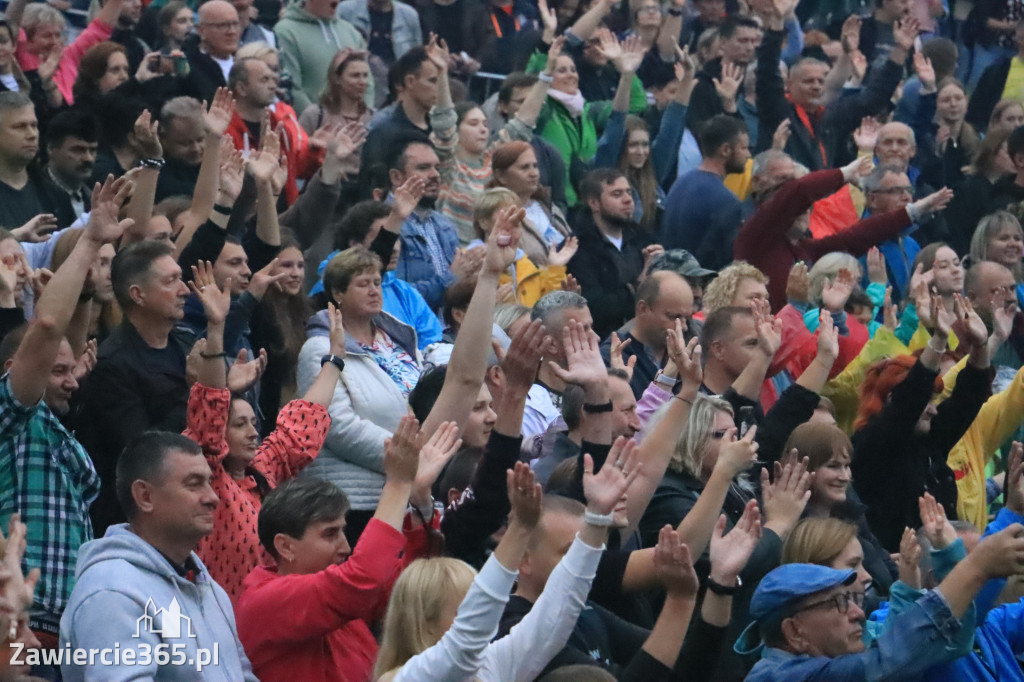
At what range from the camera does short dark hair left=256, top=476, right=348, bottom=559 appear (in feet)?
16.1

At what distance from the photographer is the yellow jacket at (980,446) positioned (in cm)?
798

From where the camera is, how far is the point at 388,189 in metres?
9.21

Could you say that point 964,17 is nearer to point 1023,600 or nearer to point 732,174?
point 732,174

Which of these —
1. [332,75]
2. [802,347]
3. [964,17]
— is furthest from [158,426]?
[964,17]

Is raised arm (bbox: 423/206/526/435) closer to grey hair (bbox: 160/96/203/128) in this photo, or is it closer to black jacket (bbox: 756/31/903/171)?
grey hair (bbox: 160/96/203/128)

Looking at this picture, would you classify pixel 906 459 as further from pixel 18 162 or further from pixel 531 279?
pixel 18 162

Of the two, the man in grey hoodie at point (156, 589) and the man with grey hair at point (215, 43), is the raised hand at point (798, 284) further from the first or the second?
the man in grey hoodie at point (156, 589)

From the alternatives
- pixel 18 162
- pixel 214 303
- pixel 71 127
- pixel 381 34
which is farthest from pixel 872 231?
pixel 214 303

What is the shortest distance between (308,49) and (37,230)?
461 cm

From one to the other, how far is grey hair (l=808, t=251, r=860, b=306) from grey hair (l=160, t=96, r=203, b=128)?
134 inches

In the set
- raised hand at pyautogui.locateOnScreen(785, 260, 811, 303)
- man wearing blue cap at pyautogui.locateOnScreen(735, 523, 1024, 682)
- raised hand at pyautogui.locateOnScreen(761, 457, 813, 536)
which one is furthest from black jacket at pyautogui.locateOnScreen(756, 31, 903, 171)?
man wearing blue cap at pyautogui.locateOnScreen(735, 523, 1024, 682)

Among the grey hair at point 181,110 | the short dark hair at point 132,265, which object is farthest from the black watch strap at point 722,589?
A: the grey hair at point 181,110

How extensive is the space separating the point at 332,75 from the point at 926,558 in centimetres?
513

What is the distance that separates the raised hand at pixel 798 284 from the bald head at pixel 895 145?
3.28 metres
